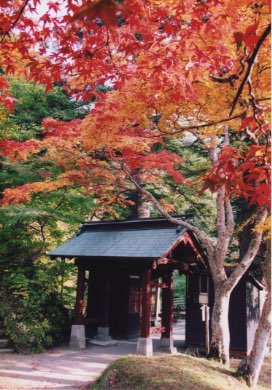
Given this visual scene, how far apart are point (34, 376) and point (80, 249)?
15.6 ft

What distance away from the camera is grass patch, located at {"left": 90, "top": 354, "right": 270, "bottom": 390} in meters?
6.12

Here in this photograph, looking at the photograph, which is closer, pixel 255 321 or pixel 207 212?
pixel 255 321

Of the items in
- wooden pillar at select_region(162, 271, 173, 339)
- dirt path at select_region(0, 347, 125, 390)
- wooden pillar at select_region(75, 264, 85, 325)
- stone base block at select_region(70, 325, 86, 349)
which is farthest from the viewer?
wooden pillar at select_region(162, 271, 173, 339)

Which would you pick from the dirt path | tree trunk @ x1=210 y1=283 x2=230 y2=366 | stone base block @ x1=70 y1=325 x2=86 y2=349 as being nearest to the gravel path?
the dirt path

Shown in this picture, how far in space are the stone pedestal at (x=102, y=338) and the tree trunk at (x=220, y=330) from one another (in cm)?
454

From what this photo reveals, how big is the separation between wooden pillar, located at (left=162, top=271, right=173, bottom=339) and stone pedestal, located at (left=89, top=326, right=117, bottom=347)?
6.91ft

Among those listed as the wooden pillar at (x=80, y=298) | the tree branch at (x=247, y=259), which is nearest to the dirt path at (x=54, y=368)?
the wooden pillar at (x=80, y=298)

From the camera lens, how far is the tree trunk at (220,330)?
8.67m

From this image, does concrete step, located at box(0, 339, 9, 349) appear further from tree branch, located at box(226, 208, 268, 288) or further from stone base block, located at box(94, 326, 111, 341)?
tree branch, located at box(226, 208, 268, 288)

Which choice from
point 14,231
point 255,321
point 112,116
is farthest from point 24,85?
point 255,321

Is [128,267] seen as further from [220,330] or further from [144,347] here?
[220,330]

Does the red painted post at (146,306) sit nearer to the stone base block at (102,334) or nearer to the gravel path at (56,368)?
the gravel path at (56,368)

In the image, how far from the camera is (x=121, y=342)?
12609mm

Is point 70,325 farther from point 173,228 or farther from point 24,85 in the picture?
point 24,85
